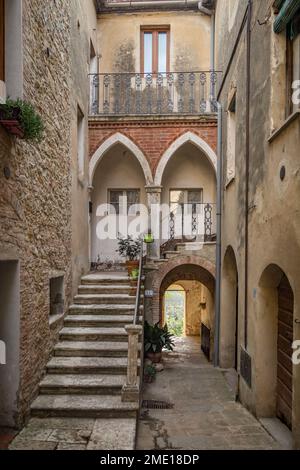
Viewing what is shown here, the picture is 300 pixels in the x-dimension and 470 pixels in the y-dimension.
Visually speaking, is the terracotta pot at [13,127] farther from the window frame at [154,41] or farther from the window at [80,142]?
the window frame at [154,41]

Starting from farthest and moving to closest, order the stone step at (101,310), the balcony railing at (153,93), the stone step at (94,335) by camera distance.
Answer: the balcony railing at (153,93) → the stone step at (101,310) → the stone step at (94,335)

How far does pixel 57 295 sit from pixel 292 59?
18.4 feet

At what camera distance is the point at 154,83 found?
11.4 meters

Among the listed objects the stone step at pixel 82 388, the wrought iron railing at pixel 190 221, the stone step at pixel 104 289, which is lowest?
the stone step at pixel 82 388

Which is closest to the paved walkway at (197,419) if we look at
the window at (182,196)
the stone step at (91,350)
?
the stone step at (91,350)

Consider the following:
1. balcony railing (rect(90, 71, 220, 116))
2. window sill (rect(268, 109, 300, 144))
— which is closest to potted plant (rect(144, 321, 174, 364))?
window sill (rect(268, 109, 300, 144))

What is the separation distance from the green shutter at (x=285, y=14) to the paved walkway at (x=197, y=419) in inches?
213

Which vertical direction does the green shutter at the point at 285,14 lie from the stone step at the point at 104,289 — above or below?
above

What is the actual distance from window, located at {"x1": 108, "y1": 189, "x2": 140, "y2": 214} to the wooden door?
6.94m

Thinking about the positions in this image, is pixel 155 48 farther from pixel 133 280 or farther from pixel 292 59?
pixel 292 59

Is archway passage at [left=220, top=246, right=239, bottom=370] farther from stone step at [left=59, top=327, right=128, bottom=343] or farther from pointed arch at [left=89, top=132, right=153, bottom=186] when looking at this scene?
pointed arch at [left=89, top=132, right=153, bottom=186]

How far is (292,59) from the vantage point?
16.1 feet

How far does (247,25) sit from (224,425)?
6467 millimetres

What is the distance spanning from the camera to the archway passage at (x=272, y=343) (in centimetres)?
520
